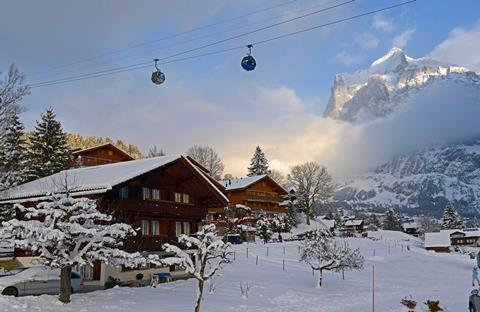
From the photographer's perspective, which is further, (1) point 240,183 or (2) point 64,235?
(1) point 240,183

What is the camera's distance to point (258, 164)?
320ft

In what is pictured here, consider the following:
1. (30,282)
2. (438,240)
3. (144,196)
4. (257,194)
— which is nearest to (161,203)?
(144,196)

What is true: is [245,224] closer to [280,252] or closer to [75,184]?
[280,252]

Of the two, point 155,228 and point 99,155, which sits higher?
point 99,155

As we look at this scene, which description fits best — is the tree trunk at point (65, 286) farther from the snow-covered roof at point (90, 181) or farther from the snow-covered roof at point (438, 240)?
the snow-covered roof at point (438, 240)

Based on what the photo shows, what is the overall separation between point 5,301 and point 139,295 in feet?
24.0

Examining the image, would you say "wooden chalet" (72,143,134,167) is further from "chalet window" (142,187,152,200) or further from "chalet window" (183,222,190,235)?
"chalet window" (142,187,152,200)

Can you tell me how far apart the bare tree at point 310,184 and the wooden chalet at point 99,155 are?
35.3m

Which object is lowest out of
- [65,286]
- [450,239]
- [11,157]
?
[450,239]

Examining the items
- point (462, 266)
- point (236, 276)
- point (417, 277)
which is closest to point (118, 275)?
point (236, 276)

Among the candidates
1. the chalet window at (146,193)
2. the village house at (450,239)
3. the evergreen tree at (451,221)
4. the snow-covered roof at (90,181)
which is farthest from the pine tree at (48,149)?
the evergreen tree at (451,221)

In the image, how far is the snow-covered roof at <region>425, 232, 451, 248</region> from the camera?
88075 mm

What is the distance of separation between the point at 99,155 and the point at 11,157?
21214mm

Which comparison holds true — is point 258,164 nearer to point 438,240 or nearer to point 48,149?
point 438,240
